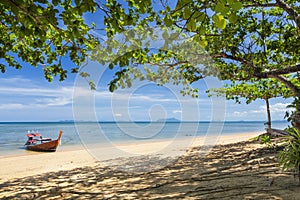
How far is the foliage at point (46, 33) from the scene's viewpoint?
231cm

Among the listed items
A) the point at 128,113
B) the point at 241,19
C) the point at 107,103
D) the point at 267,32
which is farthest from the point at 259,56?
the point at 107,103

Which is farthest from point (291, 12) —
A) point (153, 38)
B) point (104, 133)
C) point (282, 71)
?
point (104, 133)

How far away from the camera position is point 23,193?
4.82 m

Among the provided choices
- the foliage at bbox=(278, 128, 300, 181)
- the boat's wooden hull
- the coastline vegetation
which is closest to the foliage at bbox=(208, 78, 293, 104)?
the coastline vegetation

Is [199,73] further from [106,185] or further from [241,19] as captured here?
[106,185]

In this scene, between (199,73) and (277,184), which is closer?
(277,184)

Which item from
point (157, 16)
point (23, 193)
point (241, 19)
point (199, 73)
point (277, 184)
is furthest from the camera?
point (199, 73)

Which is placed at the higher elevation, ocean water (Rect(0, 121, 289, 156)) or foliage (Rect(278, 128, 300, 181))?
foliage (Rect(278, 128, 300, 181))

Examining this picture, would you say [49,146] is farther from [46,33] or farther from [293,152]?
[293,152]

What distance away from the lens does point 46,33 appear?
11.6 ft

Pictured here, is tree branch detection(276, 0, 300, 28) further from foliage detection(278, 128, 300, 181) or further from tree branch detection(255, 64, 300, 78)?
foliage detection(278, 128, 300, 181)

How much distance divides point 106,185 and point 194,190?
81.1 inches

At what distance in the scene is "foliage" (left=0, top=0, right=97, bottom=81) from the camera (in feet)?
7.59

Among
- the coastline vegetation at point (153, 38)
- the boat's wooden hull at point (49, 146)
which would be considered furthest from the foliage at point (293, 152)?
the boat's wooden hull at point (49, 146)
